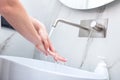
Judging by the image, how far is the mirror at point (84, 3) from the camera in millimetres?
969

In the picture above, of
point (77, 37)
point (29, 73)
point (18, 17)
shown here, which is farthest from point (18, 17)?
point (77, 37)

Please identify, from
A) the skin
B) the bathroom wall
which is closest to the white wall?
the bathroom wall

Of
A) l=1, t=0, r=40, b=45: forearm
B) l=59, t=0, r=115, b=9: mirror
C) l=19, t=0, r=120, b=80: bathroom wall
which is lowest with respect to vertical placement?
l=19, t=0, r=120, b=80: bathroom wall

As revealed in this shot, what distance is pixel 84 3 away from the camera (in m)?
1.07

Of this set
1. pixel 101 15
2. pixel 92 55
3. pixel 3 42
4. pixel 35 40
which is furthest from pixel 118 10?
pixel 3 42

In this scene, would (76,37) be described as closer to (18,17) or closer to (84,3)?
(84,3)

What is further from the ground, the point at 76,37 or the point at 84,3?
the point at 84,3

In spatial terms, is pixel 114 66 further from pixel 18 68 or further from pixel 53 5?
pixel 53 5

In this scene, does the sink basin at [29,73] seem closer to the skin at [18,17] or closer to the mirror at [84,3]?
the skin at [18,17]

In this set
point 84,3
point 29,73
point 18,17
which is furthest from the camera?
point 84,3

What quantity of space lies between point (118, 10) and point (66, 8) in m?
0.39

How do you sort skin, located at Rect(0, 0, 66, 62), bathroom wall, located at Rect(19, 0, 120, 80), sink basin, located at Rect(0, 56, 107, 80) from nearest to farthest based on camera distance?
skin, located at Rect(0, 0, 66, 62)
sink basin, located at Rect(0, 56, 107, 80)
bathroom wall, located at Rect(19, 0, 120, 80)

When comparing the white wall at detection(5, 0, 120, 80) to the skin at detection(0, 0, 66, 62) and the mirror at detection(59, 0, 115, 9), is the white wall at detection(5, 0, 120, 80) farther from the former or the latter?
the skin at detection(0, 0, 66, 62)

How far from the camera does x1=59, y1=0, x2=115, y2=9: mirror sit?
0.97m
